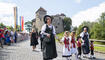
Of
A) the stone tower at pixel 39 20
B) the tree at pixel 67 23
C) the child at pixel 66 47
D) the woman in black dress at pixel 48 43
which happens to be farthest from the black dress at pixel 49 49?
the tree at pixel 67 23

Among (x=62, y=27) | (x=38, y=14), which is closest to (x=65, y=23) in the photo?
(x=62, y=27)

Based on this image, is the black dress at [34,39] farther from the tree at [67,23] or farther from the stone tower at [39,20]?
the tree at [67,23]

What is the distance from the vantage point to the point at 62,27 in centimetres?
11756

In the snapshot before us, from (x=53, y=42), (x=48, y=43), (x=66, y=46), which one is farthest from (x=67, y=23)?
(x=48, y=43)

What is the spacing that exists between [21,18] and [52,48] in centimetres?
3932

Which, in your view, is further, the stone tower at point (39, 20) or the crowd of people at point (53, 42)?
the stone tower at point (39, 20)

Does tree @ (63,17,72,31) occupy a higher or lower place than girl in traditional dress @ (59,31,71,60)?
higher

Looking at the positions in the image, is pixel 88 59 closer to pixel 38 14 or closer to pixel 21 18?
pixel 21 18

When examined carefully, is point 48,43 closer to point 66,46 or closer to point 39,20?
point 66,46

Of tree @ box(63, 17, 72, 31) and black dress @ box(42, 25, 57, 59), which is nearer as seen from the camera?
black dress @ box(42, 25, 57, 59)

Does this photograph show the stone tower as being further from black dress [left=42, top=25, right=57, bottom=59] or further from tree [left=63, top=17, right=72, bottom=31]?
black dress [left=42, top=25, right=57, bottom=59]

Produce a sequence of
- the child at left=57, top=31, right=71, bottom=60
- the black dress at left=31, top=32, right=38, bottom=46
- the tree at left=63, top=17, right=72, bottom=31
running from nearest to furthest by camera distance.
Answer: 1. the child at left=57, top=31, right=71, bottom=60
2. the black dress at left=31, top=32, right=38, bottom=46
3. the tree at left=63, top=17, right=72, bottom=31

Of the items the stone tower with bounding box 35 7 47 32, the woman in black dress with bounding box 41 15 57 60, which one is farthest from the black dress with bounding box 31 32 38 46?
the stone tower with bounding box 35 7 47 32

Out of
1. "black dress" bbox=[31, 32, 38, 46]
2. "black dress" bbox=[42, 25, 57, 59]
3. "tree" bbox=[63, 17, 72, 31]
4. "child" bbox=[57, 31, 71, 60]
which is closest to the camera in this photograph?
"black dress" bbox=[42, 25, 57, 59]
